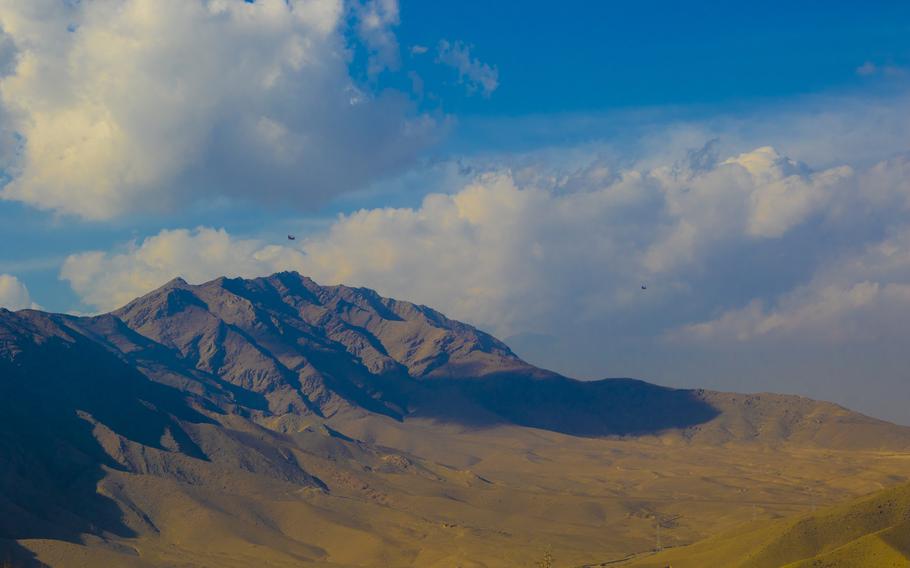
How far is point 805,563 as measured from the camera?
185 meters

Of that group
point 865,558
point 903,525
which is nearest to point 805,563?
point 865,558

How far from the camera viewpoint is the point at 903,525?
649 feet

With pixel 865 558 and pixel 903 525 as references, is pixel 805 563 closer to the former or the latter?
pixel 865 558

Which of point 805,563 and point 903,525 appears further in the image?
point 903,525

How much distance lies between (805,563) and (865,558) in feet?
36.0

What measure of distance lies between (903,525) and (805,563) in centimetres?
2598

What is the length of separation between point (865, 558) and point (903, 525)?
54.0 feet

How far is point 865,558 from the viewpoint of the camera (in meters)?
186
